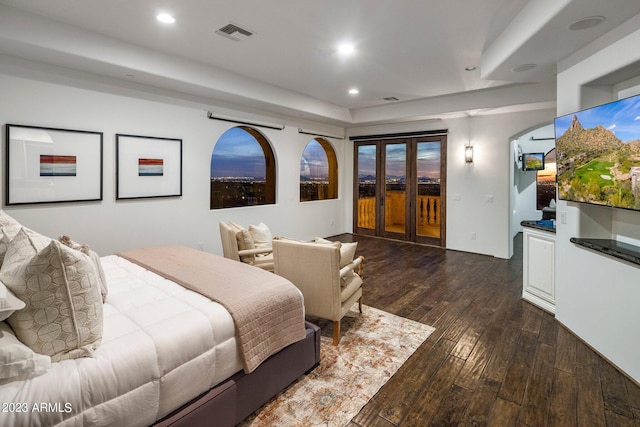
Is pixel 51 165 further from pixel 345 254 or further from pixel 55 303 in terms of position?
pixel 345 254

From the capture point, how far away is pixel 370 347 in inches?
106

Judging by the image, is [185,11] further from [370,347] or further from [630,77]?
[630,77]

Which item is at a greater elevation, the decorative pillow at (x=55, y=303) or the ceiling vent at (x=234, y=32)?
the ceiling vent at (x=234, y=32)

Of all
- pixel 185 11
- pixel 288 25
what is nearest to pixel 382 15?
pixel 288 25

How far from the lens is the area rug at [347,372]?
193cm

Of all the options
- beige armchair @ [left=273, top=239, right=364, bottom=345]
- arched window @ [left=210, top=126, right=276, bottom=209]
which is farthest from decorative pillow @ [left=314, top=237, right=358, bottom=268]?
arched window @ [left=210, top=126, right=276, bottom=209]

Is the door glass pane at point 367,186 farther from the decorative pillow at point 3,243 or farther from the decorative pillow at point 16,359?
the decorative pillow at point 16,359

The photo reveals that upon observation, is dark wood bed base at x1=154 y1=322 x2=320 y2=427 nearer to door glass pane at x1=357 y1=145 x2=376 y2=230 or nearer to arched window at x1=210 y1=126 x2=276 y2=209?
arched window at x1=210 y1=126 x2=276 y2=209

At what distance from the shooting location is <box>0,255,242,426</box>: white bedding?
121 cm

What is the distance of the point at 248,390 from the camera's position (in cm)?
186

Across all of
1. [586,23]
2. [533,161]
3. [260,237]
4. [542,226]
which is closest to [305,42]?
[260,237]

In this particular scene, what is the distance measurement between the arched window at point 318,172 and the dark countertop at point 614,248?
4.95 metres

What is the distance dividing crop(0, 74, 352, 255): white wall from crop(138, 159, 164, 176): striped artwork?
33cm

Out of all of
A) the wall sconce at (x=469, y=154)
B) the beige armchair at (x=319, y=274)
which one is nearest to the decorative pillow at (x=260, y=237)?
the beige armchair at (x=319, y=274)
